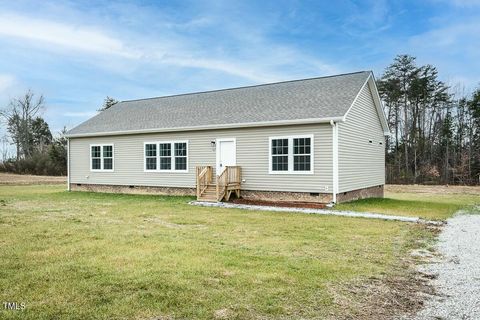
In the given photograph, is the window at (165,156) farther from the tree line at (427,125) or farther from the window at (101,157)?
the tree line at (427,125)

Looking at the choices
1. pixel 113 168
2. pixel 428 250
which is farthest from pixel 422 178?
pixel 428 250

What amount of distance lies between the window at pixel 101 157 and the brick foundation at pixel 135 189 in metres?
0.96

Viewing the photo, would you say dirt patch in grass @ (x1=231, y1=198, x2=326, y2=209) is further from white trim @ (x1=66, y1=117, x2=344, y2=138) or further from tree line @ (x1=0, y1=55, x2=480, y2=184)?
tree line @ (x1=0, y1=55, x2=480, y2=184)

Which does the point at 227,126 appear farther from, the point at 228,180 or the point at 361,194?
the point at 361,194

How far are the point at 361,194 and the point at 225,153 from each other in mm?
6146

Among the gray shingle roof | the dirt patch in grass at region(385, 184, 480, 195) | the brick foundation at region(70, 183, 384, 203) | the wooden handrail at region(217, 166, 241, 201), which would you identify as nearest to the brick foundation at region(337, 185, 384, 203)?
the brick foundation at region(70, 183, 384, 203)

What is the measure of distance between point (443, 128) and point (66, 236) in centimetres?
3311

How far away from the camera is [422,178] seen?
31.0 metres

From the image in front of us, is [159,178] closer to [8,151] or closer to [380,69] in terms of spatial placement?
[380,69]

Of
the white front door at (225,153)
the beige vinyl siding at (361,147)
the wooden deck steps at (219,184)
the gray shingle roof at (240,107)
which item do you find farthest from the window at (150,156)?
the beige vinyl siding at (361,147)

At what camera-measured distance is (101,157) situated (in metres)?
19.7

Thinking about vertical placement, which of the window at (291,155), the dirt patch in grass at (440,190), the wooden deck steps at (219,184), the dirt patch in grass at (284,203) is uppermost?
the window at (291,155)

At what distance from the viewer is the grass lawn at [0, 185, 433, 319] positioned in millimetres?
3902

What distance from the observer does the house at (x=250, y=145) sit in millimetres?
13891
